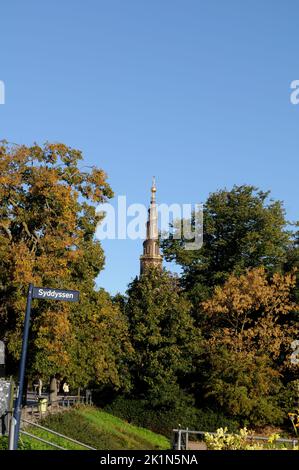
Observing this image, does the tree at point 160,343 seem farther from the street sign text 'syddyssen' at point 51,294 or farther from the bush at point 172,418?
the street sign text 'syddyssen' at point 51,294

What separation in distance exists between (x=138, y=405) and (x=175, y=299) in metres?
6.77

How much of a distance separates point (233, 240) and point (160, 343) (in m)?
15.0

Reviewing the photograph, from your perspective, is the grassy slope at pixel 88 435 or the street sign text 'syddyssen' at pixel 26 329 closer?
the street sign text 'syddyssen' at pixel 26 329

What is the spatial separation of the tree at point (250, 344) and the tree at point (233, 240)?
5.71 metres

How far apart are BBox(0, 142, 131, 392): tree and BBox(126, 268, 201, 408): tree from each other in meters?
3.16

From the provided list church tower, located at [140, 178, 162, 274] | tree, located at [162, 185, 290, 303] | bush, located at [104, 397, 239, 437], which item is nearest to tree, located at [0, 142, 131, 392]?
bush, located at [104, 397, 239, 437]

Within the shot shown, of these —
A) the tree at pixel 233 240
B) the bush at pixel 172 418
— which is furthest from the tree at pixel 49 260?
the tree at pixel 233 240

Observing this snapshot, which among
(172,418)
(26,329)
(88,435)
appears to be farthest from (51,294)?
(172,418)

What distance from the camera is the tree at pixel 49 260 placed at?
95.7ft

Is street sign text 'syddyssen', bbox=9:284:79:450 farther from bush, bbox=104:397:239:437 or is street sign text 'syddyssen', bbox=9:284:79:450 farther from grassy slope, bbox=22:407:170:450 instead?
bush, bbox=104:397:239:437

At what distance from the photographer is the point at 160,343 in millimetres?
38250

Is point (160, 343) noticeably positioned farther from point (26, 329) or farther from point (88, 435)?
point (26, 329)

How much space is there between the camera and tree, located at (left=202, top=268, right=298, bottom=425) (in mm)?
35281
